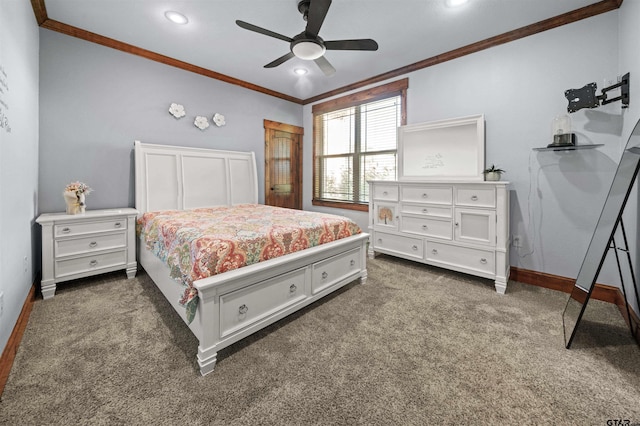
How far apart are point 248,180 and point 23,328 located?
2991 millimetres

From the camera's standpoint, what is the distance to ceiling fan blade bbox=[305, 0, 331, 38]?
6.43 ft

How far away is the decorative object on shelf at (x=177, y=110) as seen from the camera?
12.3ft

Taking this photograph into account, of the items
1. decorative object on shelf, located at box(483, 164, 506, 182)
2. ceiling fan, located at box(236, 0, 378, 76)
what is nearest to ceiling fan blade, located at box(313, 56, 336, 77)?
ceiling fan, located at box(236, 0, 378, 76)

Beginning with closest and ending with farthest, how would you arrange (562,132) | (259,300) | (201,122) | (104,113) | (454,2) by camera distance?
(259,300), (454,2), (562,132), (104,113), (201,122)

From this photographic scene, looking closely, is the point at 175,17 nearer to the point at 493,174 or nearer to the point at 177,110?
the point at 177,110

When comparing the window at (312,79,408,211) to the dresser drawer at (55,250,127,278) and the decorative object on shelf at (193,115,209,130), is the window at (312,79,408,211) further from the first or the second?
the dresser drawer at (55,250,127,278)

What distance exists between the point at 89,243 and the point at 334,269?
2.54m

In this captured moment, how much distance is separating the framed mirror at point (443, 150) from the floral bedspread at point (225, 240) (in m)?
1.56

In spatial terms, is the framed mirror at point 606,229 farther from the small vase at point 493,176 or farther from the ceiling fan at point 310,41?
the ceiling fan at point 310,41

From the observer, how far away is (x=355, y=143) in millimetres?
4719

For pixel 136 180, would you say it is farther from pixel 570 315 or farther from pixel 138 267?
pixel 570 315

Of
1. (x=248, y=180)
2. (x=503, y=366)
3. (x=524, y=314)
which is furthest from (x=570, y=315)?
(x=248, y=180)

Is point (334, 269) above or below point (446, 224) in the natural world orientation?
below

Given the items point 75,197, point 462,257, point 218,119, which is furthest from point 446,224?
point 75,197
